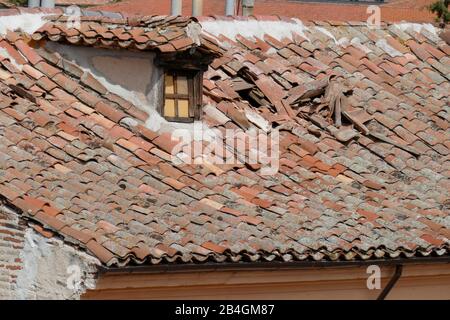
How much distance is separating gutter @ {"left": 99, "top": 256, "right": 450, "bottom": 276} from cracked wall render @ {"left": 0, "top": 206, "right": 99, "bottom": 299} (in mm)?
237

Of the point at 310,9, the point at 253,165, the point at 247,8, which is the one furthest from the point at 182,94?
the point at 310,9

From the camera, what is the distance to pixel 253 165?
52.2 ft

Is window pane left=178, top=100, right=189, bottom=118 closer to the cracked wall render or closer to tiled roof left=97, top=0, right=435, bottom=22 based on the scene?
the cracked wall render

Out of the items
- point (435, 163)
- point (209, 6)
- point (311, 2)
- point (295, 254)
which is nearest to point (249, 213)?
point (295, 254)

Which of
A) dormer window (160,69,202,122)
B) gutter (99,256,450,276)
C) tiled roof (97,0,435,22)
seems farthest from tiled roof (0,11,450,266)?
tiled roof (97,0,435,22)

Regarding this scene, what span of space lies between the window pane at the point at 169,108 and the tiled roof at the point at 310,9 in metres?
27.4

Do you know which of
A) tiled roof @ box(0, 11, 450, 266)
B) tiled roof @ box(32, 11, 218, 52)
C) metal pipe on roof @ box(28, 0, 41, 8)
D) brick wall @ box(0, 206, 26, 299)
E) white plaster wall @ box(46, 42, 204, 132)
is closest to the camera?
brick wall @ box(0, 206, 26, 299)

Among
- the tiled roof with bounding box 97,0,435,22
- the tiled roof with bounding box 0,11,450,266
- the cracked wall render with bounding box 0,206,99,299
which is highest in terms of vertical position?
the tiled roof with bounding box 97,0,435,22

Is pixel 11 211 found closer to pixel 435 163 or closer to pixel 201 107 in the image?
pixel 201 107

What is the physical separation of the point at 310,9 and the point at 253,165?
32.6 m

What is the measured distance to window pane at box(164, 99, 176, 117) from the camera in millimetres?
16391

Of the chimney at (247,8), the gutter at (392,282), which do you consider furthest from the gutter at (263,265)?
the chimney at (247,8)

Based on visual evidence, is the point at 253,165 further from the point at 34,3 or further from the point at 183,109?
the point at 34,3

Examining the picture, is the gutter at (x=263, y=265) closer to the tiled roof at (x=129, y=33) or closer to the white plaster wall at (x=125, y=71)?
the white plaster wall at (x=125, y=71)
